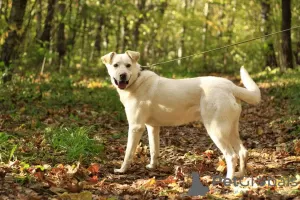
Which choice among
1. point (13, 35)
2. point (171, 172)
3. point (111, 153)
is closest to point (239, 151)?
point (171, 172)

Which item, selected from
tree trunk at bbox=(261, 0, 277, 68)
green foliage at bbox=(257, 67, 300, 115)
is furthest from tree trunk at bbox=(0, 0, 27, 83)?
tree trunk at bbox=(261, 0, 277, 68)

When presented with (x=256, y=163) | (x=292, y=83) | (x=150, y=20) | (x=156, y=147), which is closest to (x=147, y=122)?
(x=156, y=147)

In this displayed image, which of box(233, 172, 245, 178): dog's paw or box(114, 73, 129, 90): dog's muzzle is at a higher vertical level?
box(114, 73, 129, 90): dog's muzzle

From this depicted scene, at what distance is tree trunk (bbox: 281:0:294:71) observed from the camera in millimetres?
15883

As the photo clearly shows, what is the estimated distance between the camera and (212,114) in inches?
197

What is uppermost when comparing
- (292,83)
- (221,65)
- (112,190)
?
(221,65)

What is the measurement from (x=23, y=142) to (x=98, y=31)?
1988cm

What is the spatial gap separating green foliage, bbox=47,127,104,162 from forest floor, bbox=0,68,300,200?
1 cm

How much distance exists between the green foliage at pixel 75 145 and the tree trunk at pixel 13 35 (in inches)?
206

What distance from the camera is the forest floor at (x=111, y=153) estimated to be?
4324 mm

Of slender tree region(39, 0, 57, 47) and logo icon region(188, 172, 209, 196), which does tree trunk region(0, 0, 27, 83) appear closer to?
slender tree region(39, 0, 57, 47)

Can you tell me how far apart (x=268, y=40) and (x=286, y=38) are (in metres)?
2.09

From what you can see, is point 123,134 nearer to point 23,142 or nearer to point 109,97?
point 23,142

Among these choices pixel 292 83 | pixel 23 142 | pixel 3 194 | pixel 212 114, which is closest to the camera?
pixel 3 194
